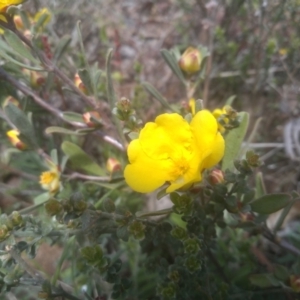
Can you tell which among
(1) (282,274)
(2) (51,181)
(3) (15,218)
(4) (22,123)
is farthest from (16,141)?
(1) (282,274)

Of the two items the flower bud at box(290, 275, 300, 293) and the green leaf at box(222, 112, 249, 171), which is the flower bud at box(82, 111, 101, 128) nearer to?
the green leaf at box(222, 112, 249, 171)

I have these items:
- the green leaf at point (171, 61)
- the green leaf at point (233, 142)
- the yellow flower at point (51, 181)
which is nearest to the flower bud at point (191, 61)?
the green leaf at point (171, 61)

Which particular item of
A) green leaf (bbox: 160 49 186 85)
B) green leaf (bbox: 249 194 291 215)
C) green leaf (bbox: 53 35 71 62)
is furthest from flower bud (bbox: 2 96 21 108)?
green leaf (bbox: 249 194 291 215)

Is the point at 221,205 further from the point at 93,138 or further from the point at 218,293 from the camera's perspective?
the point at 93,138

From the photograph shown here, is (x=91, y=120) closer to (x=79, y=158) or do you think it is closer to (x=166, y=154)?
(x=79, y=158)

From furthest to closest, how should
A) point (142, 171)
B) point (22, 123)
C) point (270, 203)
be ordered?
point (22, 123)
point (270, 203)
point (142, 171)

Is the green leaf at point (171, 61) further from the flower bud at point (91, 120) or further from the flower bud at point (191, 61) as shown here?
the flower bud at point (91, 120)
